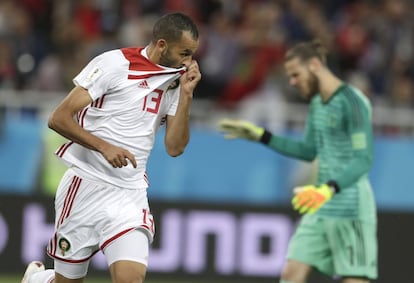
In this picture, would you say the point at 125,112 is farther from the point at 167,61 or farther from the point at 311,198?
the point at 311,198

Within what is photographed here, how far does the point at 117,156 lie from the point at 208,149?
5798 millimetres

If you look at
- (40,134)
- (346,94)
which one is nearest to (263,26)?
(40,134)

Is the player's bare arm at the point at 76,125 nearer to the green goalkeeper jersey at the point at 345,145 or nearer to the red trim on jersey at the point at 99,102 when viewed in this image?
the red trim on jersey at the point at 99,102

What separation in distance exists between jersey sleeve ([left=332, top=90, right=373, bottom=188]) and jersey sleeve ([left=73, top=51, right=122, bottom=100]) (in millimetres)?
2118

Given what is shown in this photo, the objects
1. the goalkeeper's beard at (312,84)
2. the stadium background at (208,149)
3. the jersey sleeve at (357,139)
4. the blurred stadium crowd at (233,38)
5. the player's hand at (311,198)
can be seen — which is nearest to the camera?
the player's hand at (311,198)

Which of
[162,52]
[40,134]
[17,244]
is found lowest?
[17,244]

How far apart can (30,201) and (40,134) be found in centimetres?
70

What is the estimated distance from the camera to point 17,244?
11922 millimetres

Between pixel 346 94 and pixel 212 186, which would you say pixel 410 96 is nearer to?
pixel 212 186

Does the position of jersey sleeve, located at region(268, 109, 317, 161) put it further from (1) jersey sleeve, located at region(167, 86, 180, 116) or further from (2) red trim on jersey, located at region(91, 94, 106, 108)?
(2) red trim on jersey, located at region(91, 94, 106, 108)

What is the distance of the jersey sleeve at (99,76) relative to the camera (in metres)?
7.16

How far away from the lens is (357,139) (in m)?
8.73

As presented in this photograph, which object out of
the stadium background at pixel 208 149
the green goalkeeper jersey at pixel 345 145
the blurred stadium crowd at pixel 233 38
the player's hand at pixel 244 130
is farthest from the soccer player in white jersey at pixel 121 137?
the blurred stadium crowd at pixel 233 38

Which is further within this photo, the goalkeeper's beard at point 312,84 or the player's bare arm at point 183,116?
the goalkeeper's beard at point 312,84
